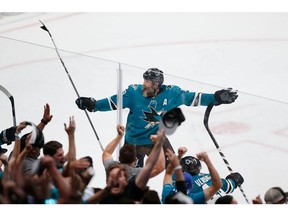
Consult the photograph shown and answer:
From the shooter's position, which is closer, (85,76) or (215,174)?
(215,174)

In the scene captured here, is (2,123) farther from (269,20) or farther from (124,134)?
(269,20)

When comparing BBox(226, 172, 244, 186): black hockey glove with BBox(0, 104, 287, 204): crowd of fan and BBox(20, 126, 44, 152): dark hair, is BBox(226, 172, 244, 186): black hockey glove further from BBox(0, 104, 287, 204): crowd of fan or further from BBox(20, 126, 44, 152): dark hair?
BBox(20, 126, 44, 152): dark hair

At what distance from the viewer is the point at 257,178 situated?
6238 millimetres

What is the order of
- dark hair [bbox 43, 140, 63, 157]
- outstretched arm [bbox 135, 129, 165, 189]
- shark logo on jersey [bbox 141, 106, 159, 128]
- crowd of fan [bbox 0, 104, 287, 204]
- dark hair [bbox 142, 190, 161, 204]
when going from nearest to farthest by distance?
crowd of fan [bbox 0, 104, 287, 204]
dark hair [bbox 142, 190, 161, 204]
outstretched arm [bbox 135, 129, 165, 189]
dark hair [bbox 43, 140, 63, 157]
shark logo on jersey [bbox 141, 106, 159, 128]

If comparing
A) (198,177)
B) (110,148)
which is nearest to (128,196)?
(110,148)

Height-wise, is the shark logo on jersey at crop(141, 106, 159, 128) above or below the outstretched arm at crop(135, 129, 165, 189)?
below

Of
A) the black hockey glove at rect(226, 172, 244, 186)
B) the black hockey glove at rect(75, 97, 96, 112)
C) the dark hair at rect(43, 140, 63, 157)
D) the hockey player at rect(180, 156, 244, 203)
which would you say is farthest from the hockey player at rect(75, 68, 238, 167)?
the dark hair at rect(43, 140, 63, 157)

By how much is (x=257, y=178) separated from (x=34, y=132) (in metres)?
1.47

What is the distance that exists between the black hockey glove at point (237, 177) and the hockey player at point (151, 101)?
1.46ft

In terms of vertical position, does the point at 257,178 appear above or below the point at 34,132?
below

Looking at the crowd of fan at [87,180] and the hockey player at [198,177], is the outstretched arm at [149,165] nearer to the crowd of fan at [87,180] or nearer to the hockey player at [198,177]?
the crowd of fan at [87,180]

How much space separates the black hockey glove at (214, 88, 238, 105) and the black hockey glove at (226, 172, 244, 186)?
0.44m

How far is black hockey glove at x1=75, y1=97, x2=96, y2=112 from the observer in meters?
6.69
